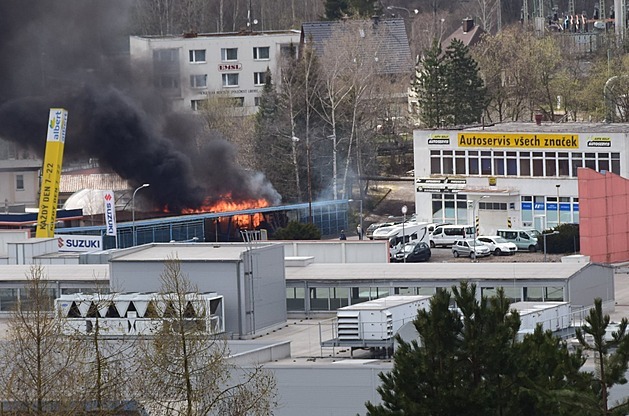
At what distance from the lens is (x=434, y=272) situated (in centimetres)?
3859

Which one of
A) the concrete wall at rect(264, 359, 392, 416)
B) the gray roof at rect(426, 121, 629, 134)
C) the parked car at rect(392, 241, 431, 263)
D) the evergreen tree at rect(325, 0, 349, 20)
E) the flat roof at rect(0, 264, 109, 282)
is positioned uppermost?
the evergreen tree at rect(325, 0, 349, 20)

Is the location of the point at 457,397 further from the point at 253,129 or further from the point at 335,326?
the point at 253,129

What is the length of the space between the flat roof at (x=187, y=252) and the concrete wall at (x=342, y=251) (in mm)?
4980

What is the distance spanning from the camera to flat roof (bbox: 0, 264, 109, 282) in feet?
129

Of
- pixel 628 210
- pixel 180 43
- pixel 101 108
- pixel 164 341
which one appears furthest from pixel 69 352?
pixel 180 43

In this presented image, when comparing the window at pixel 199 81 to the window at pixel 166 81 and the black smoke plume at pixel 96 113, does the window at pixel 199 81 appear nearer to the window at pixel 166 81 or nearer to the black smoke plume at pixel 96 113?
the window at pixel 166 81

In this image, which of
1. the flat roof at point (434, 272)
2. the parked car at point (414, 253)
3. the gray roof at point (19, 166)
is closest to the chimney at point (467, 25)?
the gray roof at point (19, 166)

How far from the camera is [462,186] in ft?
203

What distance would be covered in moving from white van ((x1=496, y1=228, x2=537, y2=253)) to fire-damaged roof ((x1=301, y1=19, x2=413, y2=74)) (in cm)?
2277

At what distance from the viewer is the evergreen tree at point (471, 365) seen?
2352cm

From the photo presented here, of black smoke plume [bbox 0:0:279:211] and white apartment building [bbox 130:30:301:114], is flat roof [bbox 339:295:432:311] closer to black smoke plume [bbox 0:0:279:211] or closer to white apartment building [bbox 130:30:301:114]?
black smoke plume [bbox 0:0:279:211]

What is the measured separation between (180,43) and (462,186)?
24.8 metres

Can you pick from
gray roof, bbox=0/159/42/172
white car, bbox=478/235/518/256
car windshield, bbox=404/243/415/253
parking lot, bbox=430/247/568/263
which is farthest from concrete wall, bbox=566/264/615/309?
gray roof, bbox=0/159/42/172

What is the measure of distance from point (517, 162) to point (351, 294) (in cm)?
2406
